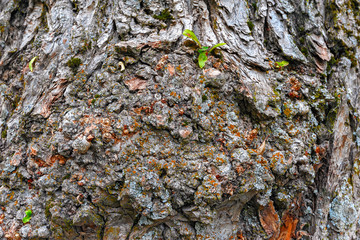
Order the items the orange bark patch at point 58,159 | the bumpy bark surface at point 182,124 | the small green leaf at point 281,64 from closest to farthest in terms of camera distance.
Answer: the bumpy bark surface at point 182,124
the orange bark patch at point 58,159
the small green leaf at point 281,64

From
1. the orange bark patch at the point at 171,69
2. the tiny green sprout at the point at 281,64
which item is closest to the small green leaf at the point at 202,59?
the orange bark patch at the point at 171,69

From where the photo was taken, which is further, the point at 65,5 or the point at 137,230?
the point at 65,5

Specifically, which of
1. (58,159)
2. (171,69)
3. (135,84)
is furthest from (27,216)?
(171,69)

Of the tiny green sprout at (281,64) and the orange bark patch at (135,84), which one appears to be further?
the tiny green sprout at (281,64)

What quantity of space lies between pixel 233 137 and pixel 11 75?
3.44 metres

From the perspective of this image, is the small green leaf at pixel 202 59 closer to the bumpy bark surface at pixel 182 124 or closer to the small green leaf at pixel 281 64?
the bumpy bark surface at pixel 182 124

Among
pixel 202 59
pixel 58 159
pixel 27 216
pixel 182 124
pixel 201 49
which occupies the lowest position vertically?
pixel 27 216

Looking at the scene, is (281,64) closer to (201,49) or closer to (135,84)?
(201,49)

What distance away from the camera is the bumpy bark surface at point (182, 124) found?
2635 mm

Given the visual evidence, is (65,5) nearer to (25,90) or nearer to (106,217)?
(25,90)

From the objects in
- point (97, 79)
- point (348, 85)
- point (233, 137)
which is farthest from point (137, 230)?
point (348, 85)

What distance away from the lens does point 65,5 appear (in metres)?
3.46

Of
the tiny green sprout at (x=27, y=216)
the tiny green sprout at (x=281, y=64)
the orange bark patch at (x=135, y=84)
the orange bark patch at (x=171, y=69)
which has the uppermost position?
the tiny green sprout at (x=281, y=64)

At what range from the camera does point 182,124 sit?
2.71 m
